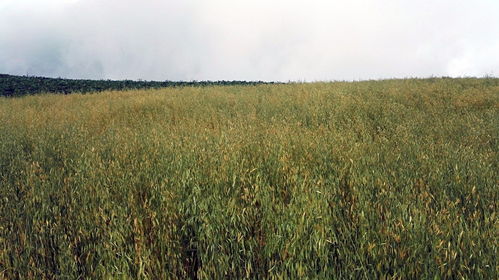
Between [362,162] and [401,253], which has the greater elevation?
[362,162]

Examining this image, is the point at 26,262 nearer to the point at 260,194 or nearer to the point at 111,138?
the point at 260,194

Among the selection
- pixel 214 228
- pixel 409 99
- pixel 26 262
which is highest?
pixel 409 99

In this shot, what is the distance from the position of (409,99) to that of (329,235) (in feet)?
21.0

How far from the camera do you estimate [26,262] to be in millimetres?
1662

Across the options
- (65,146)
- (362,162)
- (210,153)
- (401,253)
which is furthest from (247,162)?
(65,146)

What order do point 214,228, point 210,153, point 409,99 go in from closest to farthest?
point 214,228, point 210,153, point 409,99

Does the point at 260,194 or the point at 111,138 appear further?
the point at 111,138

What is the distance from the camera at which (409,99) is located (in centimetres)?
709

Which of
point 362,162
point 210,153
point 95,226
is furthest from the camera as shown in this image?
point 210,153

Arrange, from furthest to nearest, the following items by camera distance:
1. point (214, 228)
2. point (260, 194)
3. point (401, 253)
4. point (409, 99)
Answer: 1. point (409, 99)
2. point (260, 194)
3. point (214, 228)
4. point (401, 253)

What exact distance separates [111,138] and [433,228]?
359 centimetres

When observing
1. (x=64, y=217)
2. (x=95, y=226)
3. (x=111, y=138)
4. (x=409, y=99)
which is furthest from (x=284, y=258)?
(x=409, y=99)

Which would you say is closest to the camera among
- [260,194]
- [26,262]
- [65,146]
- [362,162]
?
[26,262]

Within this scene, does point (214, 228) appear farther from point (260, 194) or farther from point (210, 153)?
point (210, 153)
